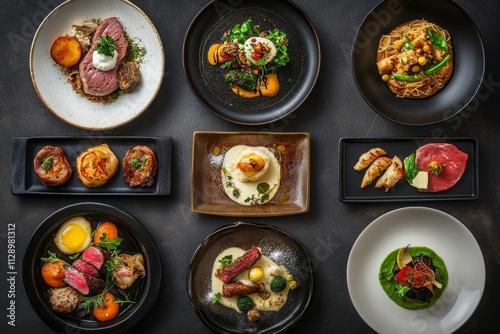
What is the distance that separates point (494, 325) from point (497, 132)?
1593mm

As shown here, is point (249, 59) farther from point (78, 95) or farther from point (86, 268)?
point (86, 268)

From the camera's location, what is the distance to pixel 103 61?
13.2 ft

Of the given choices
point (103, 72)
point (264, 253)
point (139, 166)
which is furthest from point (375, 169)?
point (103, 72)

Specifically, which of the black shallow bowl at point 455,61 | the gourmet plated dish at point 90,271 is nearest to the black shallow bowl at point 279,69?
the black shallow bowl at point 455,61

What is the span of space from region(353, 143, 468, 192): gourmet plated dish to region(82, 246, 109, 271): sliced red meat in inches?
82.8

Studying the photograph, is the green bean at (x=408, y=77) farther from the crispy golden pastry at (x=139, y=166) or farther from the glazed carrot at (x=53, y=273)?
the glazed carrot at (x=53, y=273)

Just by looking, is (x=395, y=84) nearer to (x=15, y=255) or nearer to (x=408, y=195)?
(x=408, y=195)

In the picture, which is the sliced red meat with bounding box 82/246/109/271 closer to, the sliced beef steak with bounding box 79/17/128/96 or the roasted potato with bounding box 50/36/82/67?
the sliced beef steak with bounding box 79/17/128/96

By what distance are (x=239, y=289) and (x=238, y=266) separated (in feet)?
0.57

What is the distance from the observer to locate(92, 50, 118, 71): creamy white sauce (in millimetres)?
4025

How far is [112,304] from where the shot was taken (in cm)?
408

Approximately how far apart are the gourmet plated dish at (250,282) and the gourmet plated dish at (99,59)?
1.60 meters

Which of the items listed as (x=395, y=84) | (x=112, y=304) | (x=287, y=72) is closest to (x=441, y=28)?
(x=395, y=84)

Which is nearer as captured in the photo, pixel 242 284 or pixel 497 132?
pixel 242 284
